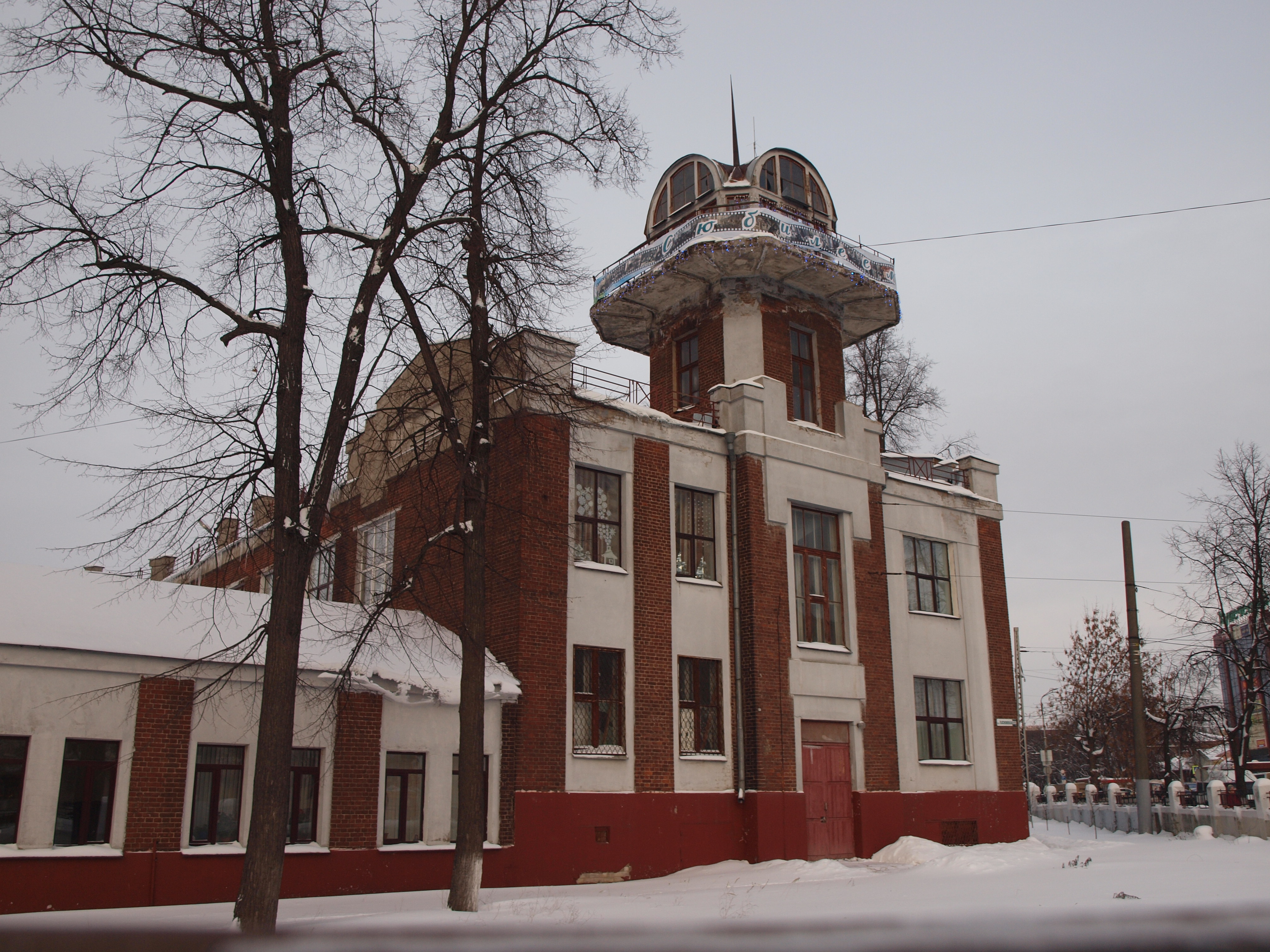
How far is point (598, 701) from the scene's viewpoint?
67.9ft

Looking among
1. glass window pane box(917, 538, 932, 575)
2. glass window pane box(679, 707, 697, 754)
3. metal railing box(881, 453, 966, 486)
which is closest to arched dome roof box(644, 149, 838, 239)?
metal railing box(881, 453, 966, 486)

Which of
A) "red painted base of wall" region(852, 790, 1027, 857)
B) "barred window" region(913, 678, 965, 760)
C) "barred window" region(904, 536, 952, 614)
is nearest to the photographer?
"red painted base of wall" region(852, 790, 1027, 857)

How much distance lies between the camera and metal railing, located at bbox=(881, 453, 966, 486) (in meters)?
29.0

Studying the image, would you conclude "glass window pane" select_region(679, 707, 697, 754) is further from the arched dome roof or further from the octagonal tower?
the arched dome roof

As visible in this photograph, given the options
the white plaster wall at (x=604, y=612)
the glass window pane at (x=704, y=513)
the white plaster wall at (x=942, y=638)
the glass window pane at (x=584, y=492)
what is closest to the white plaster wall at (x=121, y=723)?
the white plaster wall at (x=604, y=612)

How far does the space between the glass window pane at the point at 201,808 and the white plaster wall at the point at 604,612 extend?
629 centimetres

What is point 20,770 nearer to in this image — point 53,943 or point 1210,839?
point 53,943

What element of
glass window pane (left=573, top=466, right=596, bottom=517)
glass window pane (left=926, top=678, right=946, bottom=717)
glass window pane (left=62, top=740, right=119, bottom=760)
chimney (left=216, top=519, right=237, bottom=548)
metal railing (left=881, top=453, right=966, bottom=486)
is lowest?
Answer: glass window pane (left=62, top=740, right=119, bottom=760)

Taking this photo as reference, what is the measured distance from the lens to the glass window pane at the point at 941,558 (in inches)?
1093

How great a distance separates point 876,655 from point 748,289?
9.62m

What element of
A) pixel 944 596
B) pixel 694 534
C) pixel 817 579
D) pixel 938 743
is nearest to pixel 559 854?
pixel 694 534

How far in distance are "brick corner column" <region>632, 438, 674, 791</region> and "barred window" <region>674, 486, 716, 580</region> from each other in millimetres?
531

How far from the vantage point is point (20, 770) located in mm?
14742

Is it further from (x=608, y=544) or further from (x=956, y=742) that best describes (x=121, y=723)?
(x=956, y=742)
